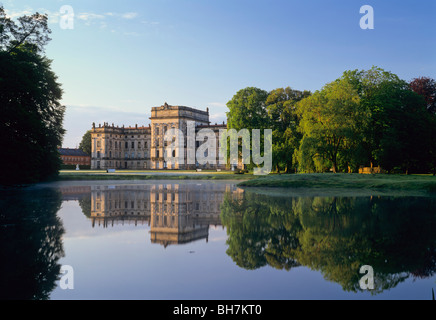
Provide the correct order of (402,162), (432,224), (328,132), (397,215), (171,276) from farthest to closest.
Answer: (402,162)
(328,132)
(397,215)
(432,224)
(171,276)

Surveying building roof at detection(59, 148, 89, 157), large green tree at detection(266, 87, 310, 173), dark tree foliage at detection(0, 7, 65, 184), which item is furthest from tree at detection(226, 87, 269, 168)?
building roof at detection(59, 148, 89, 157)

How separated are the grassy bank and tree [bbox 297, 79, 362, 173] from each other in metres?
5.58

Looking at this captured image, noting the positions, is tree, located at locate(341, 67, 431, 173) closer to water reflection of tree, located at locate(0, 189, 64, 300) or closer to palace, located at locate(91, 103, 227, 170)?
water reflection of tree, located at locate(0, 189, 64, 300)

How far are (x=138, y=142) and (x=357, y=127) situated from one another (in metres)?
82.8

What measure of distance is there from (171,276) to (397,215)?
9980 millimetres

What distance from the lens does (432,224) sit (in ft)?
37.0

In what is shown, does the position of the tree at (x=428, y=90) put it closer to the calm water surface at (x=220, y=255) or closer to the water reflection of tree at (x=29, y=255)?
the calm water surface at (x=220, y=255)

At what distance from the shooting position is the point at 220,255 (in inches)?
307

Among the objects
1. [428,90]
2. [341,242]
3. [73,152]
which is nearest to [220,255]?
[341,242]

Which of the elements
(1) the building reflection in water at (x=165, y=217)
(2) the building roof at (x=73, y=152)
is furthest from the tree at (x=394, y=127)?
(2) the building roof at (x=73, y=152)

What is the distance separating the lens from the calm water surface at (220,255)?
5.55 meters

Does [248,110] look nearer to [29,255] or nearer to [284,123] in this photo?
[284,123]

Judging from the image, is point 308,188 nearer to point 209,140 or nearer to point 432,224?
point 432,224
